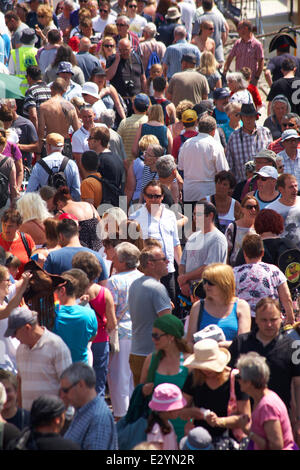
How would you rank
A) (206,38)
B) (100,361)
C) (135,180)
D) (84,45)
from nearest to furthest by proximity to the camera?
1. (100,361)
2. (135,180)
3. (84,45)
4. (206,38)

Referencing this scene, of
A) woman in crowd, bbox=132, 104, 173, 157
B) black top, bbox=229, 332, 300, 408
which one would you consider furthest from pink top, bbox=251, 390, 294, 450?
woman in crowd, bbox=132, 104, 173, 157

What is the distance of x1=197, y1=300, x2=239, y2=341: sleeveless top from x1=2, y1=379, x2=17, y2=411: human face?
4.40 ft

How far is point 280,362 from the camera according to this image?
5262 mm

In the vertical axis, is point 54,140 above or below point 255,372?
above

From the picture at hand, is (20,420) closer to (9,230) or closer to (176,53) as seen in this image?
(9,230)

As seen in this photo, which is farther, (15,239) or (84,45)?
(84,45)

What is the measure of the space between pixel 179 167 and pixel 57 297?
359 cm

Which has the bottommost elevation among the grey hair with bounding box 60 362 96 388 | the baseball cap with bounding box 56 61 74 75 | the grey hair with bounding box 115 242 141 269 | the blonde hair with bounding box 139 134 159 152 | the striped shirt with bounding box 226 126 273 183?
the striped shirt with bounding box 226 126 273 183

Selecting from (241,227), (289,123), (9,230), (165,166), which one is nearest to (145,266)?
(9,230)

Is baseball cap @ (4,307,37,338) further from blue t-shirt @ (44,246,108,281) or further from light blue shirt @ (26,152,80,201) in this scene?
light blue shirt @ (26,152,80,201)

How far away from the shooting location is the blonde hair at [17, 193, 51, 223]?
7.33m

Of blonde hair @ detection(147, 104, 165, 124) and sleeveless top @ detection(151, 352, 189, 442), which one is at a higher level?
blonde hair @ detection(147, 104, 165, 124)

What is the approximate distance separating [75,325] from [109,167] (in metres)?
3.25

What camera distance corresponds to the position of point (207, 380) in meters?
5.08
